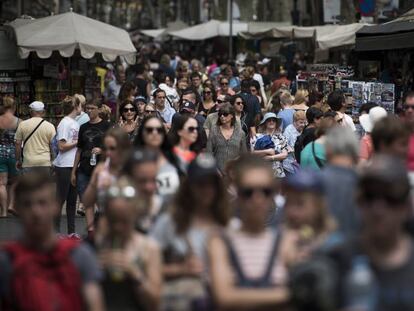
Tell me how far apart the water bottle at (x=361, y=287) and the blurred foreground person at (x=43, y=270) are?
1.28m

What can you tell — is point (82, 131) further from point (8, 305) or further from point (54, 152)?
point (8, 305)

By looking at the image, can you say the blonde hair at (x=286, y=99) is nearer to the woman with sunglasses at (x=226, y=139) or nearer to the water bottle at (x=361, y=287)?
the woman with sunglasses at (x=226, y=139)

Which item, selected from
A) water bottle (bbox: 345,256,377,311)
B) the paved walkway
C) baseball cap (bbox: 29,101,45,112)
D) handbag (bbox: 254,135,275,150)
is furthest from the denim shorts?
water bottle (bbox: 345,256,377,311)

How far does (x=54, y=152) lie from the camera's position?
15195 millimetres

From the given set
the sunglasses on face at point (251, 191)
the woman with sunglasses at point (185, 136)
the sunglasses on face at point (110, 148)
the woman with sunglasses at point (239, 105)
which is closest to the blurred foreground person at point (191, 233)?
the sunglasses on face at point (251, 191)

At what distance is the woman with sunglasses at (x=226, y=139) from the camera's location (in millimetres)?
13812

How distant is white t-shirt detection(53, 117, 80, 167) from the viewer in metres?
14.6

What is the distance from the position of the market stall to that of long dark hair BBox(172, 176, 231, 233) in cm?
1351

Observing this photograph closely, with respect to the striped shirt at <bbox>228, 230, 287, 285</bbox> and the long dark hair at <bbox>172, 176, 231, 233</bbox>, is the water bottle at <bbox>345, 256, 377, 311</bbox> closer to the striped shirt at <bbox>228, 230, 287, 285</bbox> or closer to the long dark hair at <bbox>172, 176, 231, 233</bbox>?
the striped shirt at <bbox>228, 230, 287, 285</bbox>

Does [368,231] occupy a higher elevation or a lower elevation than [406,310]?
higher

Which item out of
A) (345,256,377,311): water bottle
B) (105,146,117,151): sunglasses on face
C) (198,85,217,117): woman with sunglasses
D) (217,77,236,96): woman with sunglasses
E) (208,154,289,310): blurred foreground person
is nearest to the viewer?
(345,256,377,311): water bottle

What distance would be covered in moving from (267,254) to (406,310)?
2.74 ft

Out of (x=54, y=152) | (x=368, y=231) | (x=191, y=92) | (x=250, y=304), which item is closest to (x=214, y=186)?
(x=250, y=304)

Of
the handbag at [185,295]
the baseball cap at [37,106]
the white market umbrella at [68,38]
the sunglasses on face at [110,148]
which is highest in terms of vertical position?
the white market umbrella at [68,38]
